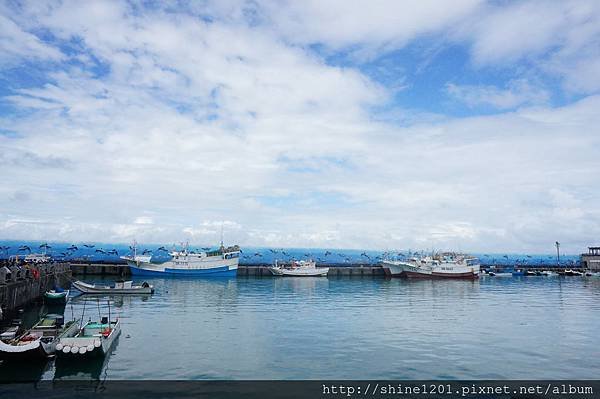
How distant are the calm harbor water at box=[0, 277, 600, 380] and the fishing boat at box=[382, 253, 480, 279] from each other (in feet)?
138

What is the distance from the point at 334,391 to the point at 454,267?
92033 mm

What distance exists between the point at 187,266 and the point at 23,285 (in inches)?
2090

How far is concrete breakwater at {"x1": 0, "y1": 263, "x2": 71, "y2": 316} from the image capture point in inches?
1711

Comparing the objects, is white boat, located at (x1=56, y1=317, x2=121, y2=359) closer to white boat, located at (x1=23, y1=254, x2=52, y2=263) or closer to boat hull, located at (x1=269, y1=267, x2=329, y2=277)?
white boat, located at (x1=23, y1=254, x2=52, y2=263)

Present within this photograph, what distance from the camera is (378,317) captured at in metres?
47.3

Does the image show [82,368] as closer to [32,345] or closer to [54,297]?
[32,345]

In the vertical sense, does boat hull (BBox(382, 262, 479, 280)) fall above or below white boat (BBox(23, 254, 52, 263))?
below

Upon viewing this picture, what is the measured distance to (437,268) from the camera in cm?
10725

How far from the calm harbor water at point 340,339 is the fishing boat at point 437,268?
41920 millimetres

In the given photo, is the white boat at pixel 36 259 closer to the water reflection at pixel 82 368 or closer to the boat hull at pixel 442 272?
the water reflection at pixel 82 368

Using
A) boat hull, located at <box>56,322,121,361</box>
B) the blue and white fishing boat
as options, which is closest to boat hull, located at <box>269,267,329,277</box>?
the blue and white fishing boat

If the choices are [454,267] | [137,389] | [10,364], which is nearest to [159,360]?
[137,389]

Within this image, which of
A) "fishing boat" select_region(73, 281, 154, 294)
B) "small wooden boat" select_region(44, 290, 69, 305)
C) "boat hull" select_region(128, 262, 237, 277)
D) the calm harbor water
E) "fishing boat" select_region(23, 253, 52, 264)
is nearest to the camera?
the calm harbor water

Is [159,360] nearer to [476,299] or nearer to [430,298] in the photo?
[430,298]
